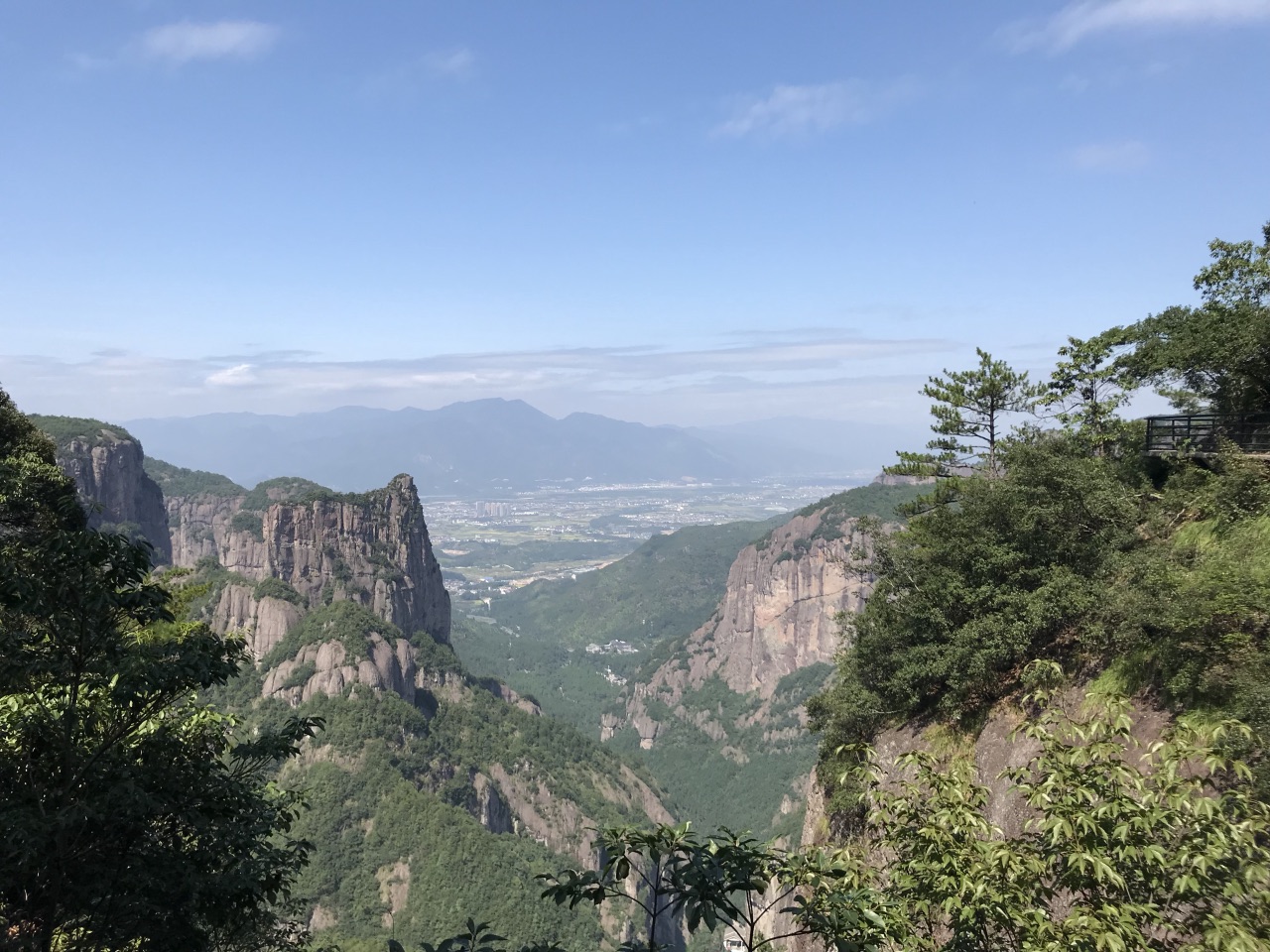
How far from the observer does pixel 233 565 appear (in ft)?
450

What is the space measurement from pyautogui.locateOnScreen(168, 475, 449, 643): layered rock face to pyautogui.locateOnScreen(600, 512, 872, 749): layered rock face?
71911 millimetres

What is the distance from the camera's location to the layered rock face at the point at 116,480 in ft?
367

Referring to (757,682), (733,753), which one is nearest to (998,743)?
(733,753)

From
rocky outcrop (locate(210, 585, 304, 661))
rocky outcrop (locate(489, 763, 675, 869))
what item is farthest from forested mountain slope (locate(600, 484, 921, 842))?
rocky outcrop (locate(210, 585, 304, 661))

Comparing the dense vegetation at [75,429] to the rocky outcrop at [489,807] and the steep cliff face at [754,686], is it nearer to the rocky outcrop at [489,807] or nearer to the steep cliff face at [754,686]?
the rocky outcrop at [489,807]

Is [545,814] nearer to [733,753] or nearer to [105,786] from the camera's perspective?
[733,753]

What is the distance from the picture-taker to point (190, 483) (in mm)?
188125

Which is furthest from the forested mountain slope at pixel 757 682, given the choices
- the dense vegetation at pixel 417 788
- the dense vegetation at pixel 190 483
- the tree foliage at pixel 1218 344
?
the tree foliage at pixel 1218 344

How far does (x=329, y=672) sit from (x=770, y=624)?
11767cm

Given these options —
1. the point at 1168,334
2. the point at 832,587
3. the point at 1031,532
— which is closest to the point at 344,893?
the point at 1031,532

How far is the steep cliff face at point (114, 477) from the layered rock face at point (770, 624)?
120 meters

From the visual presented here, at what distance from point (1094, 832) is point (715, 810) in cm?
15623

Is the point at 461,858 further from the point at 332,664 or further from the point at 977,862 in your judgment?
the point at 977,862

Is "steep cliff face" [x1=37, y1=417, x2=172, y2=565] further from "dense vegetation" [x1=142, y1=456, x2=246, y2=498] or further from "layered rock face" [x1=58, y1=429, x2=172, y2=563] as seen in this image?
"dense vegetation" [x1=142, y1=456, x2=246, y2=498]
